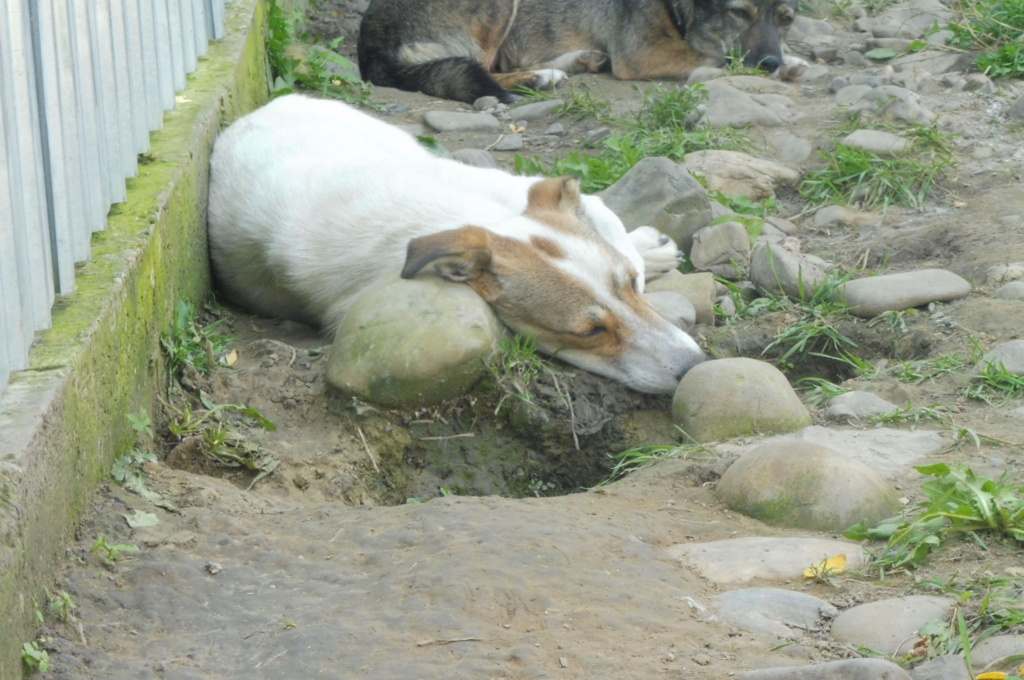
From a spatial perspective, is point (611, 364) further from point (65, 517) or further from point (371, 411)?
point (65, 517)

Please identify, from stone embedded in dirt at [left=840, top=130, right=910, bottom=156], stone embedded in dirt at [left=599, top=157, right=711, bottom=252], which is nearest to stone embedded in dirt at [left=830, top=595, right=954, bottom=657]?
stone embedded in dirt at [left=599, top=157, right=711, bottom=252]

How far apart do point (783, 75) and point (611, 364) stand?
4.51 m

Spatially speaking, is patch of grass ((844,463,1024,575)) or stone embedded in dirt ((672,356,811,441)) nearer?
patch of grass ((844,463,1024,575))

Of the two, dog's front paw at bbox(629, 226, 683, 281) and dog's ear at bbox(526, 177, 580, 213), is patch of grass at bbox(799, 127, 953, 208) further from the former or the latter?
dog's ear at bbox(526, 177, 580, 213)

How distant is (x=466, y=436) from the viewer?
4.25m

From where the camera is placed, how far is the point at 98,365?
317cm

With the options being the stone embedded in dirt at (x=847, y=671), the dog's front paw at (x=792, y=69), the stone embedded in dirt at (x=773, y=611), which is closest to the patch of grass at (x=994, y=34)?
the dog's front paw at (x=792, y=69)

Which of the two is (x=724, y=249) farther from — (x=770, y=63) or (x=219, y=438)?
(x=770, y=63)

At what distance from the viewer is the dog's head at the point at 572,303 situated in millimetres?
4375

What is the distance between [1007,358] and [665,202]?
1805mm

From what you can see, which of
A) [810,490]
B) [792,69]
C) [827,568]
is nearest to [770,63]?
[792,69]

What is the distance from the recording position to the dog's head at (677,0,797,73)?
8734 millimetres

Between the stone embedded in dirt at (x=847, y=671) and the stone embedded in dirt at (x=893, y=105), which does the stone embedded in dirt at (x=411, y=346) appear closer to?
the stone embedded in dirt at (x=847, y=671)

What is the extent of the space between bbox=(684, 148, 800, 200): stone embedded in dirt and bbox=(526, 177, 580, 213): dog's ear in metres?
1.50
